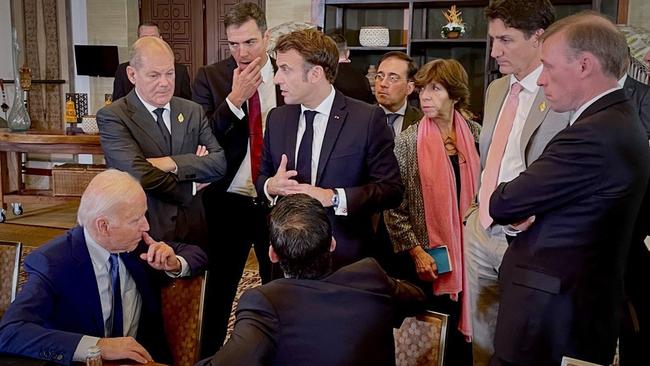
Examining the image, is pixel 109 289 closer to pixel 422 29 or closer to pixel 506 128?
pixel 506 128

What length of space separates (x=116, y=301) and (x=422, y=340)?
0.94m

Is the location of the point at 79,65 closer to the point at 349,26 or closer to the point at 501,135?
the point at 349,26

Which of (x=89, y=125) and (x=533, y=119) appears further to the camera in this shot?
(x=89, y=125)

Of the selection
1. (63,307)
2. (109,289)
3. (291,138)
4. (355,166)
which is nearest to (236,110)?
(291,138)

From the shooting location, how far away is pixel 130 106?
8.43 ft

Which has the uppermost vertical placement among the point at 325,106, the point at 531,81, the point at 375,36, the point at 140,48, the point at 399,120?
the point at 375,36

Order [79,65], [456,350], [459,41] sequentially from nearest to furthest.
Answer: [456,350] < [459,41] < [79,65]

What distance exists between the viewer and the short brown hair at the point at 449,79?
2992mm

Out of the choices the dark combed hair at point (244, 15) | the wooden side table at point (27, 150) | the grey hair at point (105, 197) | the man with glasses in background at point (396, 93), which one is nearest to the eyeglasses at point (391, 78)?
the man with glasses in background at point (396, 93)

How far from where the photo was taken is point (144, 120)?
8.42 feet

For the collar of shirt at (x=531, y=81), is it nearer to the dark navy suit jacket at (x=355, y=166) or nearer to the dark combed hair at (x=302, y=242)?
the dark navy suit jacket at (x=355, y=166)

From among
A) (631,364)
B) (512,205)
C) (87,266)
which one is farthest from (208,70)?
(631,364)

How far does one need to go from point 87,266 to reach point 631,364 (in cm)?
222

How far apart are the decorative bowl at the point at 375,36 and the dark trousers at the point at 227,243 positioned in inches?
146
